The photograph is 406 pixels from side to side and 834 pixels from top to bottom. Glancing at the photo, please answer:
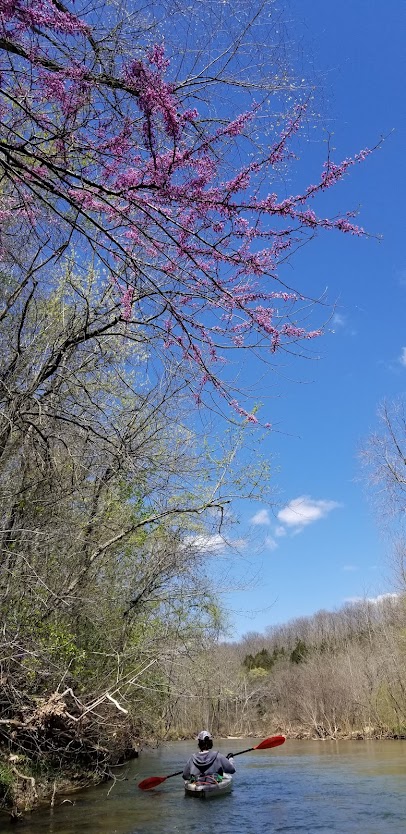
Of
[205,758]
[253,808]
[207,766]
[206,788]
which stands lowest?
[253,808]

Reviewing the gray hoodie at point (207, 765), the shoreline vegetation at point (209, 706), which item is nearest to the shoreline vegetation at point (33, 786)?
the shoreline vegetation at point (209, 706)

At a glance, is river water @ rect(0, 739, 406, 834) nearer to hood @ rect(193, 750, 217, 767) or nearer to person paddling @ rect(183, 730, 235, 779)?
person paddling @ rect(183, 730, 235, 779)

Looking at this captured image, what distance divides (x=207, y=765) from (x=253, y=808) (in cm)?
154

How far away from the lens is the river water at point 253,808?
26.8 feet

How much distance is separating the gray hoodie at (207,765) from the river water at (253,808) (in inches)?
16.6

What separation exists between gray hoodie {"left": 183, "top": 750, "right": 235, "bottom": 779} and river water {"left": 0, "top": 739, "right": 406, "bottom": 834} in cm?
42

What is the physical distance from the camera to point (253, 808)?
1057 cm

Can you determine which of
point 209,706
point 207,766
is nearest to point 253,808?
point 207,766

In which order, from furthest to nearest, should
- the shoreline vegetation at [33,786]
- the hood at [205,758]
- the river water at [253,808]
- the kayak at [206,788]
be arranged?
the hood at [205,758] < the kayak at [206,788] < the shoreline vegetation at [33,786] < the river water at [253,808]

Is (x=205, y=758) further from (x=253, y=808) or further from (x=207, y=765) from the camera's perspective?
(x=253, y=808)

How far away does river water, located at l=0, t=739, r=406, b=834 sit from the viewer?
8.17m

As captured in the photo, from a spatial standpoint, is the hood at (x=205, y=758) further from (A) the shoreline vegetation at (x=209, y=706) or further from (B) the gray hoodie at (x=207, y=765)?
(A) the shoreline vegetation at (x=209, y=706)

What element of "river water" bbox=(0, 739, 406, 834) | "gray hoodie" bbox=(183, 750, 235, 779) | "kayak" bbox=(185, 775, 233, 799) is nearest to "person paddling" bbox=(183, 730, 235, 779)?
"gray hoodie" bbox=(183, 750, 235, 779)

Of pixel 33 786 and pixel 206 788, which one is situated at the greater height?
pixel 33 786
